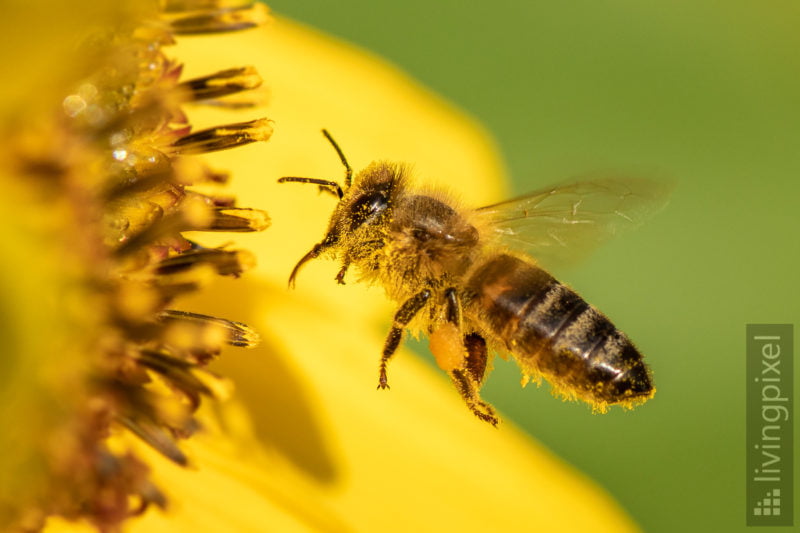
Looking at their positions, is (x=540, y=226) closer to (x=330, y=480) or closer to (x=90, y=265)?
(x=330, y=480)

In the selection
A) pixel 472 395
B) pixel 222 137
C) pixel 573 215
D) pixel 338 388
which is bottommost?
pixel 338 388

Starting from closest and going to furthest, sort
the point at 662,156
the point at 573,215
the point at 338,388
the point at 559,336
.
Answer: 1. the point at 559,336
2. the point at 573,215
3. the point at 338,388
4. the point at 662,156

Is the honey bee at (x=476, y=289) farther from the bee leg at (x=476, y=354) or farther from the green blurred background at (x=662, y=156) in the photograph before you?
the green blurred background at (x=662, y=156)

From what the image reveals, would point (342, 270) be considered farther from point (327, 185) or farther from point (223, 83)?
point (223, 83)

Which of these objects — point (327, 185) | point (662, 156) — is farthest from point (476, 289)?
point (662, 156)

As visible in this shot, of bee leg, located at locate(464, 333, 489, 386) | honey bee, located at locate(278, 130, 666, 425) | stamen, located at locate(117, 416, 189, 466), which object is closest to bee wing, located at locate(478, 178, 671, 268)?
honey bee, located at locate(278, 130, 666, 425)
